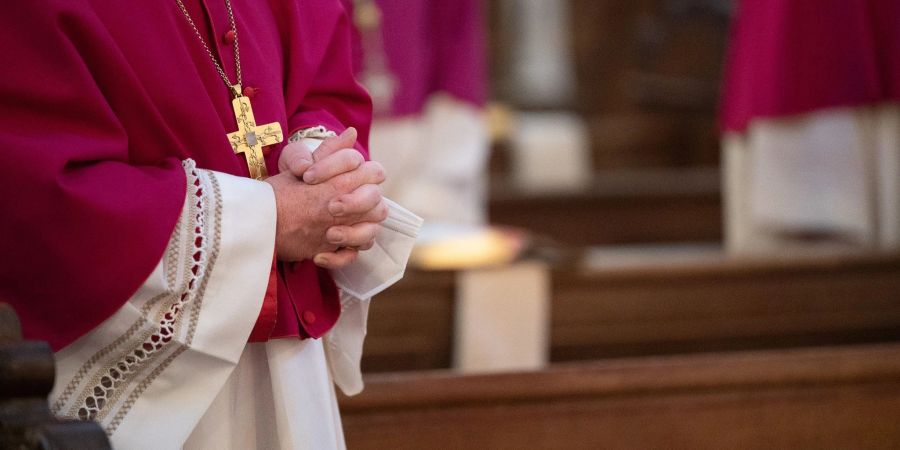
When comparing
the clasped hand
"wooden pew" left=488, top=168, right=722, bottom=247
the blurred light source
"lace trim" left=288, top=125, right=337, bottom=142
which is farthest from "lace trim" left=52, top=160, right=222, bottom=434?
"wooden pew" left=488, top=168, right=722, bottom=247

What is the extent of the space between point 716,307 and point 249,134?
2651 mm

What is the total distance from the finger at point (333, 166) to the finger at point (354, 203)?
0.12 feet

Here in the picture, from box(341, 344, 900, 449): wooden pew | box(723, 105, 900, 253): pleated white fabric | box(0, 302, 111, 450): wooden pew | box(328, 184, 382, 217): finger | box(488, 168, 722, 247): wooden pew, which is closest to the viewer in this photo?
box(0, 302, 111, 450): wooden pew

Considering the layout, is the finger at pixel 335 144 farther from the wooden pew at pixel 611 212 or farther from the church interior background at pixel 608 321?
the wooden pew at pixel 611 212

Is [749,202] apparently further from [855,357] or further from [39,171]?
[39,171]

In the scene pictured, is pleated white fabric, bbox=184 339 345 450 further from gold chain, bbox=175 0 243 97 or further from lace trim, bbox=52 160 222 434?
gold chain, bbox=175 0 243 97

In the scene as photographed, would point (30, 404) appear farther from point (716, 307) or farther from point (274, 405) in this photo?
point (716, 307)

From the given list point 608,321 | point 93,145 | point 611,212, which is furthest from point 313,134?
point 611,212

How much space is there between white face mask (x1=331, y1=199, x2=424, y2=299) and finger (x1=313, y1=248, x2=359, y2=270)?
0.11 meters

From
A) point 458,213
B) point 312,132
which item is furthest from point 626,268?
point 312,132

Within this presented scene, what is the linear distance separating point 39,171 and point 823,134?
343 cm

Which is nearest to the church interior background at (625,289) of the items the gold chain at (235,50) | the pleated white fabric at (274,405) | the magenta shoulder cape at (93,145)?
the magenta shoulder cape at (93,145)

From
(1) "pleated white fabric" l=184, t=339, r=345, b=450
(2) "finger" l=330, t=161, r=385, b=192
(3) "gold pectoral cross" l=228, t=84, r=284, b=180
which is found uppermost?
(3) "gold pectoral cross" l=228, t=84, r=284, b=180

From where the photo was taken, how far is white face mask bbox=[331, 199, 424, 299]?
5.56 feet
